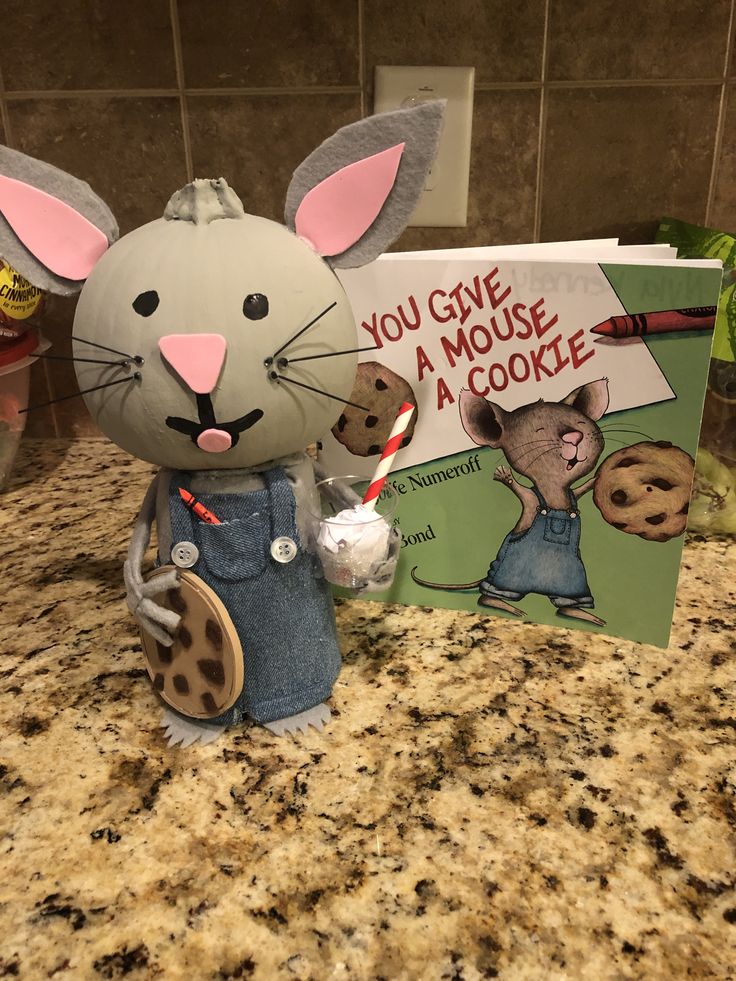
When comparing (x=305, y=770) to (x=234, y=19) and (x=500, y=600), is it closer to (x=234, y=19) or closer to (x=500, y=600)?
(x=500, y=600)

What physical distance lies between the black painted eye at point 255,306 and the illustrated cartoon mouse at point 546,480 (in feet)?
0.73

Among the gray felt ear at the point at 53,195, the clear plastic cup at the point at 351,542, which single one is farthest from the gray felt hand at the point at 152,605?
the gray felt ear at the point at 53,195

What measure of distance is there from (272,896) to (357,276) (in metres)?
0.45

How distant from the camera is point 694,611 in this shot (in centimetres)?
70

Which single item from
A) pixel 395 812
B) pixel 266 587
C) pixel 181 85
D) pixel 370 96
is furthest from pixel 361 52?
pixel 395 812

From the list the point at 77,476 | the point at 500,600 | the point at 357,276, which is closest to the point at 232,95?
the point at 357,276

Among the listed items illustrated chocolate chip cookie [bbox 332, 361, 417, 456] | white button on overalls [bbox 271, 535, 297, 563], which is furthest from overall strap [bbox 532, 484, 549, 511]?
white button on overalls [bbox 271, 535, 297, 563]

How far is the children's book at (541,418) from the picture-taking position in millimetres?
583

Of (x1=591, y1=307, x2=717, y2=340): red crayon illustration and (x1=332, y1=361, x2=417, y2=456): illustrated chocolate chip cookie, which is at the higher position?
(x1=591, y1=307, x2=717, y2=340): red crayon illustration

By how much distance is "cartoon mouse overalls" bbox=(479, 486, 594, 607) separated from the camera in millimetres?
642

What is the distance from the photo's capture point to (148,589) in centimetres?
55

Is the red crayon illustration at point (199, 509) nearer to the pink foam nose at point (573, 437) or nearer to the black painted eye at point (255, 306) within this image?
the black painted eye at point (255, 306)

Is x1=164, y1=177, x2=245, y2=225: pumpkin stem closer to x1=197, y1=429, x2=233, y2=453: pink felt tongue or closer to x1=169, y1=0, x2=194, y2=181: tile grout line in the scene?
x1=197, y1=429, x2=233, y2=453: pink felt tongue

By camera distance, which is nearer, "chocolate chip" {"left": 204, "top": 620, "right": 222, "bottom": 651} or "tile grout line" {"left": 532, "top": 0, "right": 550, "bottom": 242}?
"chocolate chip" {"left": 204, "top": 620, "right": 222, "bottom": 651}
